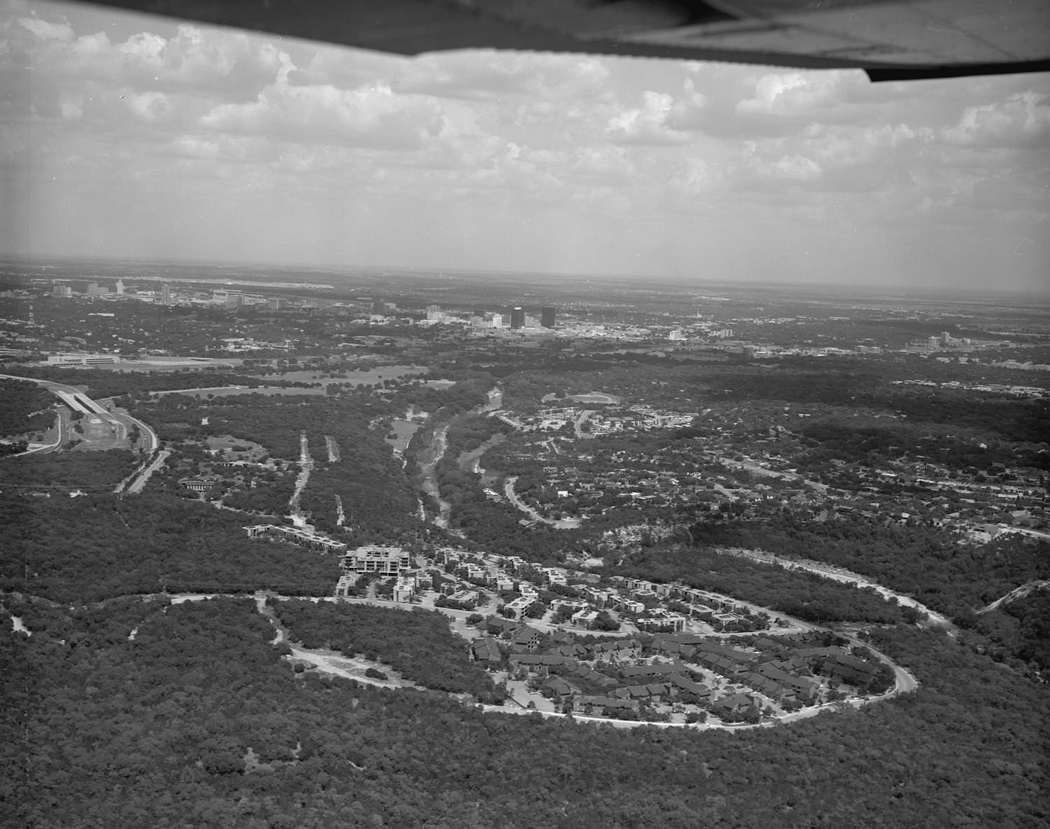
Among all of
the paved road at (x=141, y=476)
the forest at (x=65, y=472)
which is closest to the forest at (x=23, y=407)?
the forest at (x=65, y=472)

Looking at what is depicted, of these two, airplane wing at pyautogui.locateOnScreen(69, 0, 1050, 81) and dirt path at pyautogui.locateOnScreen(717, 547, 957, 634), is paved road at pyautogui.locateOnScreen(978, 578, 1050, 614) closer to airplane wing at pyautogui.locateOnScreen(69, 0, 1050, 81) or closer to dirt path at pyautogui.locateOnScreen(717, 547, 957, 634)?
dirt path at pyautogui.locateOnScreen(717, 547, 957, 634)

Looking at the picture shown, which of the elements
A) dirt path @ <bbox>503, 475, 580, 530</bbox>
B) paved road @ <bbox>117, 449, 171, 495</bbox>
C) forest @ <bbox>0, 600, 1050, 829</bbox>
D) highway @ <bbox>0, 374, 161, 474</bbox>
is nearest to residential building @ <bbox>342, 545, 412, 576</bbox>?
dirt path @ <bbox>503, 475, 580, 530</bbox>

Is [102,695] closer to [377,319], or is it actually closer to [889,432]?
[889,432]

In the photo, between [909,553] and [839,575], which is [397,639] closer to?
[839,575]

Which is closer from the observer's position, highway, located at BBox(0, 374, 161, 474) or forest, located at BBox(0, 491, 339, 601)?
forest, located at BBox(0, 491, 339, 601)

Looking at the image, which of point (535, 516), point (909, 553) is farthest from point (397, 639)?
point (909, 553)

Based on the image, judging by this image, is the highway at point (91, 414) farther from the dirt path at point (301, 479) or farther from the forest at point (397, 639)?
the forest at point (397, 639)
